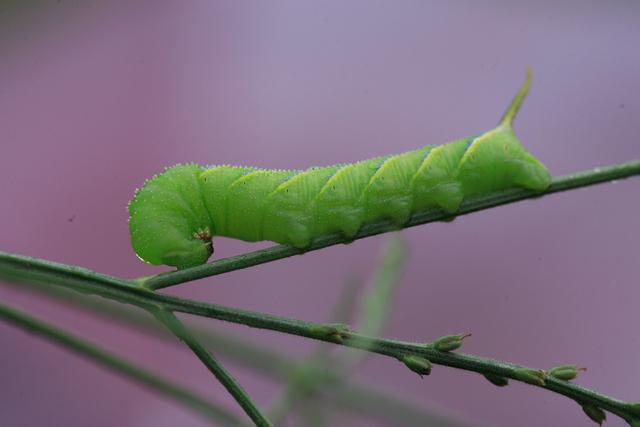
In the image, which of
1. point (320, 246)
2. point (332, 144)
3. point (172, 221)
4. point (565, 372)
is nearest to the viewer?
point (565, 372)

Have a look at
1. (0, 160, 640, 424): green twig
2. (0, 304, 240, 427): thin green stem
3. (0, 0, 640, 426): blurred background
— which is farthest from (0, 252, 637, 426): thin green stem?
(0, 0, 640, 426): blurred background

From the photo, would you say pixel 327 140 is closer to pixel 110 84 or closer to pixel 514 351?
pixel 110 84

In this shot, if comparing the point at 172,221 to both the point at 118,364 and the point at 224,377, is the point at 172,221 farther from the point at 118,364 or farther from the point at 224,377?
the point at 224,377

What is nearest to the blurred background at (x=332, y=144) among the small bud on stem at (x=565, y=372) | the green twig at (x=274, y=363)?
the green twig at (x=274, y=363)

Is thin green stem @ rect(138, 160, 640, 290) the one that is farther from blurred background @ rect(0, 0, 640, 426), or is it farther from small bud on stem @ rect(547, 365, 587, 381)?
blurred background @ rect(0, 0, 640, 426)

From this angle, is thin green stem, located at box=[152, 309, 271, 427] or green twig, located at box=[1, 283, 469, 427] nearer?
thin green stem, located at box=[152, 309, 271, 427]

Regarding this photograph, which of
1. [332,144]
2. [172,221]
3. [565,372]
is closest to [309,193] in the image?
[172,221]

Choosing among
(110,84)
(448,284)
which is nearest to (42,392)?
(110,84)
